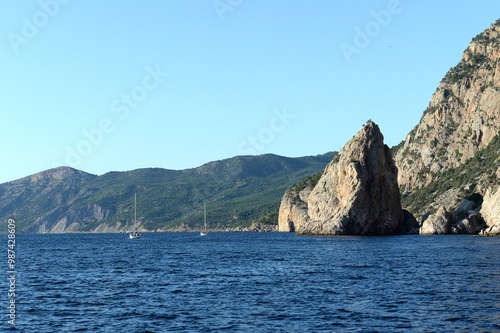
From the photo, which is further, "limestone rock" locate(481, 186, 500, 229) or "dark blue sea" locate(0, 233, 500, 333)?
"limestone rock" locate(481, 186, 500, 229)

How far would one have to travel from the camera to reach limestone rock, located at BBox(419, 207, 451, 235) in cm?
15812

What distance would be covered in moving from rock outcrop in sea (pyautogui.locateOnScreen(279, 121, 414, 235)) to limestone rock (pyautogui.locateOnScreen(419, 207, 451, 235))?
944 cm

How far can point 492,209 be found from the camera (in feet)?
462

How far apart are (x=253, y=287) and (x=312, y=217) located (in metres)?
124

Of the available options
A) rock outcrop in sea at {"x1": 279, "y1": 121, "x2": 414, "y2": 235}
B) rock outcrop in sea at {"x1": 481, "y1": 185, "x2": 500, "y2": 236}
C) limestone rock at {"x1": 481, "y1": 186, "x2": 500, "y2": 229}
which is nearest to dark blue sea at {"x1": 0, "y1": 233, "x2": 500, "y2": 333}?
rock outcrop in sea at {"x1": 481, "y1": 185, "x2": 500, "y2": 236}

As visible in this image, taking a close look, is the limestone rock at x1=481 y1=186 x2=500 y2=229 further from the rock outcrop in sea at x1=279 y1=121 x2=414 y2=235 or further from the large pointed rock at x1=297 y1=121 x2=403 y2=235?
the large pointed rock at x1=297 y1=121 x2=403 y2=235

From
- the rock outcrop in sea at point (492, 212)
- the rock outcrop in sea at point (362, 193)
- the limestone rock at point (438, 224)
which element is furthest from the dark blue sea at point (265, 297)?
the limestone rock at point (438, 224)

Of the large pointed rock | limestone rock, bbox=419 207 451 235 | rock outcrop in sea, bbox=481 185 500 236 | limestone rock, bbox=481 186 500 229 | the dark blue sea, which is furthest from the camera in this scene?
the large pointed rock

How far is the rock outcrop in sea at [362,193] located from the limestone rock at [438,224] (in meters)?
9.44

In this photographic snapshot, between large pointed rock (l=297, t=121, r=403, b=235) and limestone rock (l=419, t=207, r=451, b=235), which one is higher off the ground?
large pointed rock (l=297, t=121, r=403, b=235)

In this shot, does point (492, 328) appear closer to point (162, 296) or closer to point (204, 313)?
point (204, 313)

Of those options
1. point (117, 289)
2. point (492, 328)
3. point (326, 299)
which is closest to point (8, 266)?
point (117, 289)

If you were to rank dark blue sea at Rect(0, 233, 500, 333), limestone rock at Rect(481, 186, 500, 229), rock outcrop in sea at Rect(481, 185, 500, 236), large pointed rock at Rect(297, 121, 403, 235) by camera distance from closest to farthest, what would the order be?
dark blue sea at Rect(0, 233, 500, 333)
rock outcrop in sea at Rect(481, 185, 500, 236)
limestone rock at Rect(481, 186, 500, 229)
large pointed rock at Rect(297, 121, 403, 235)

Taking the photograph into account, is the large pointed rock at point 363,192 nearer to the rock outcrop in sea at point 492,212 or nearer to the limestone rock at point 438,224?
the limestone rock at point 438,224
